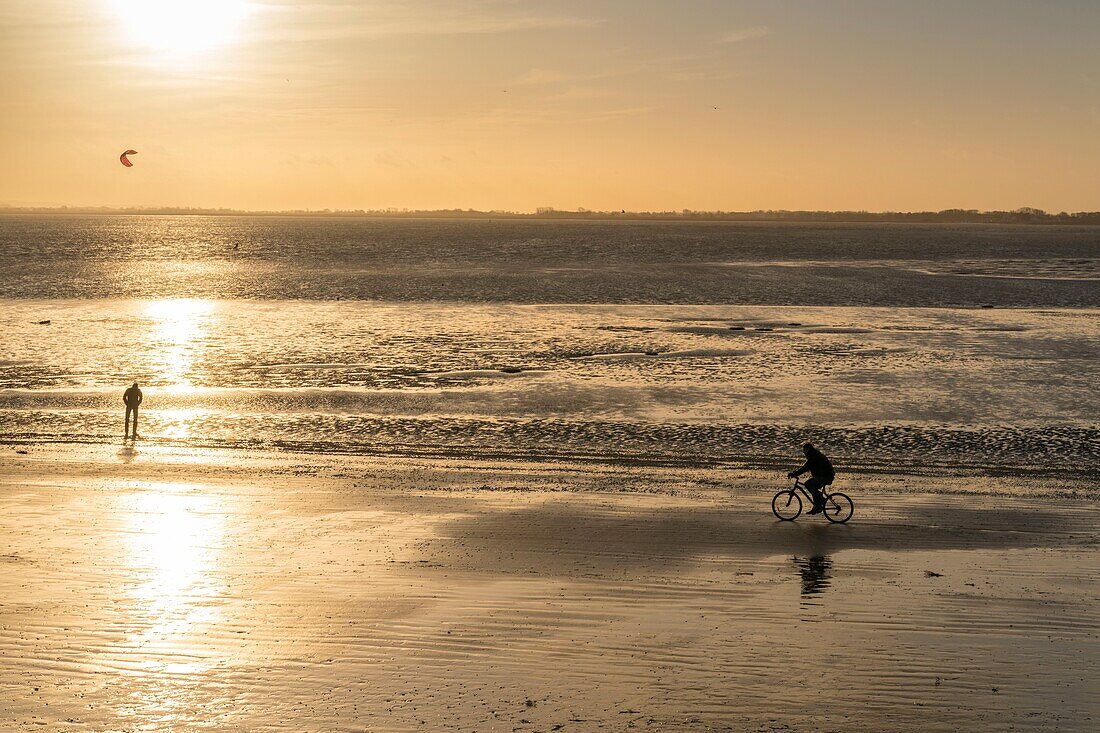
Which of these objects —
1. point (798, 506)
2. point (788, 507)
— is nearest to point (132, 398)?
point (788, 507)

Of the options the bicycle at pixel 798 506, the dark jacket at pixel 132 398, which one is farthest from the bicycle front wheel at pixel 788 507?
the dark jacket at pixel 132 398

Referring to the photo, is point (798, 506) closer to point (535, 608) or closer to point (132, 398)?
point (535, 608)

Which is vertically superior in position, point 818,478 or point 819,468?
point 819,468

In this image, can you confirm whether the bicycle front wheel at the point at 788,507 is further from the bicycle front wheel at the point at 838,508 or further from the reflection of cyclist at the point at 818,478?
the bicycle front wheel at the point at 838,508

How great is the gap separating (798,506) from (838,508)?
806mm

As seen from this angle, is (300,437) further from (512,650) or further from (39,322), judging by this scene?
(39,322)

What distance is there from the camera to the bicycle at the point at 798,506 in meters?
22.1

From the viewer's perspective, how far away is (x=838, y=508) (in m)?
22.2

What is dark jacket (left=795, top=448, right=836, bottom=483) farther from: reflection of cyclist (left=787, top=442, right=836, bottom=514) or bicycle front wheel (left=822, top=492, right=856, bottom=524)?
bicycle front wheel (left=822, top=492, right=856, bottom=524)

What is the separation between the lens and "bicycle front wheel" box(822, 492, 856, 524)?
2203 centimetres

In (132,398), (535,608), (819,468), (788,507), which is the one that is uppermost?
(819,468)

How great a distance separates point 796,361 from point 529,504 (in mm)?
30129

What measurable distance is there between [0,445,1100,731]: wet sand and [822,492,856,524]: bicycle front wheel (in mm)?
505

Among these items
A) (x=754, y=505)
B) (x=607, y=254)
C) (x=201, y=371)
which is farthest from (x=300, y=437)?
(x=607, y=254)
